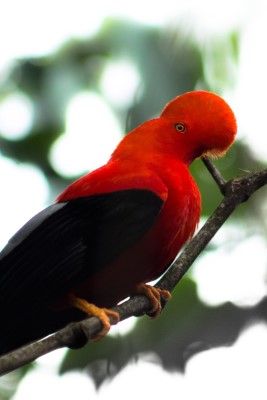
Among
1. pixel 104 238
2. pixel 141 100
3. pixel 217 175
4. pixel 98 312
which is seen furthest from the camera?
pixel 217 175

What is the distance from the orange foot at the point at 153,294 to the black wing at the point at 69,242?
22cm

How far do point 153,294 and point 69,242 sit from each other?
42 cm

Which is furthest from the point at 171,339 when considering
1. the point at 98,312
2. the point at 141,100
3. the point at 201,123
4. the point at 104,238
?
the point at 201,123

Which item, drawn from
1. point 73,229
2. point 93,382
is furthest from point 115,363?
point 73,229

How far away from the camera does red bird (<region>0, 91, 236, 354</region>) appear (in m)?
2.41

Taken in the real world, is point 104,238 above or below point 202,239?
above

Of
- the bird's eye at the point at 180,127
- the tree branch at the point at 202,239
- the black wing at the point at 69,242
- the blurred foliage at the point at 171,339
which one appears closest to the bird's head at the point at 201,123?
the bird's eye at the point at 180,127

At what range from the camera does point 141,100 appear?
1798 mm

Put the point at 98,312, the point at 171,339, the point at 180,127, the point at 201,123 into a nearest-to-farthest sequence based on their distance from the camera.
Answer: the point at 171,339 < the point at 98,312 < the point at 201,123 < the point at 180,127

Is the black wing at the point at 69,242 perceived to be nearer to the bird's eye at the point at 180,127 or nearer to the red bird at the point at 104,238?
the red bird at the point at 104,238

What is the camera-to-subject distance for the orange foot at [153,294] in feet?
7.59

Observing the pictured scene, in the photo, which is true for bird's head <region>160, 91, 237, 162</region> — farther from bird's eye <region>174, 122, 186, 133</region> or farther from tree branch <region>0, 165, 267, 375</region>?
tree branch <region>0, 165, 267, 375</region>

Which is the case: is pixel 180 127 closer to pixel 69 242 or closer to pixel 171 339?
pixel 69 242

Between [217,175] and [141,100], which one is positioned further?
[217,175]
